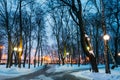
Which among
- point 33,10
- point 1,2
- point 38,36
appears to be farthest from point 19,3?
point 38,36

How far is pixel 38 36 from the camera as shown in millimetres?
60594

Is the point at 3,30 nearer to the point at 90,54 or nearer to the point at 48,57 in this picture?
the point at 90,54

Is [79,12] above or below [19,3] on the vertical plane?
below

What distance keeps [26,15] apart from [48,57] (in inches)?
2858

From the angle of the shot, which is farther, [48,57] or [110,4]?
[48,57]

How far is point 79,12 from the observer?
25953 mm

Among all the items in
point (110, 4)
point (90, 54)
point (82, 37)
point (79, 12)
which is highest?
point (110, 4)

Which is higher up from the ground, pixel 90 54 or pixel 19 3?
pixel 19 3

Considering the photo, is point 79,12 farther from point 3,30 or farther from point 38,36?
point 38,36

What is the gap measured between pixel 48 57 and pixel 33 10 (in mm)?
72848

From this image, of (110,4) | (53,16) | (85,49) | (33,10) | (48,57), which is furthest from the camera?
(48,57)

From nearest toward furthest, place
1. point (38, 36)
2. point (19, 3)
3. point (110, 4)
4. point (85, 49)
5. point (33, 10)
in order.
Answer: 1. point (85, 49)
2. point (110, 4)
3. point (19, 3)
4. point (33, 10)
5. point (38, 36)

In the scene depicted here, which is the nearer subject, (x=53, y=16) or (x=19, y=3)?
(x=19, y=3)

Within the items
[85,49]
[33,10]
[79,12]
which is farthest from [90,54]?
[33,10]
